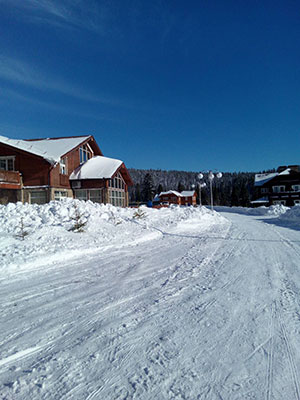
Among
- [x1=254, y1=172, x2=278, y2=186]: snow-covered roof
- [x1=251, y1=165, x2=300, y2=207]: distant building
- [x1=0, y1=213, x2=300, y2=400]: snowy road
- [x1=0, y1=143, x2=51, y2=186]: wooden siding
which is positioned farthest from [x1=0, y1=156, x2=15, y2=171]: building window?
[x1=254, y1=172, x2=278, y2=186]: snow-covered roof

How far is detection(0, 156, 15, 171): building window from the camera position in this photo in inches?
763

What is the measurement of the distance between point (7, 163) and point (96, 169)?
24.5 ft

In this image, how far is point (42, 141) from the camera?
2417 centimetres

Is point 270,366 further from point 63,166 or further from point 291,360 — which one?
point 63,166

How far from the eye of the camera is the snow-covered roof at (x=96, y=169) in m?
21.5

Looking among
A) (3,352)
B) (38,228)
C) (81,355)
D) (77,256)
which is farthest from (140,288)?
(38,228)

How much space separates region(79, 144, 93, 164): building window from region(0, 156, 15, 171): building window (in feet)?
20.9

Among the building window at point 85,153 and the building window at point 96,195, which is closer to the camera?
the building window at point 96,195

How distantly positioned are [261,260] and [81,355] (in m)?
5.25

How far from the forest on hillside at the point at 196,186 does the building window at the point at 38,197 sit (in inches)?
814

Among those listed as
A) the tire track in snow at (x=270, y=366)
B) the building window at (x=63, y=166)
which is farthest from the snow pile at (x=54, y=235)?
the building window at (x=63, y=166)

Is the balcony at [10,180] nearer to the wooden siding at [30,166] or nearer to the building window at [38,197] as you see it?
the wooden siding at [30,166]

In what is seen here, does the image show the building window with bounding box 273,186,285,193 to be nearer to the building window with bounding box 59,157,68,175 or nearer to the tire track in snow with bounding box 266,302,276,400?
the building window with bounding box 59,157,68,175

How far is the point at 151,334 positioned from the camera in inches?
106
